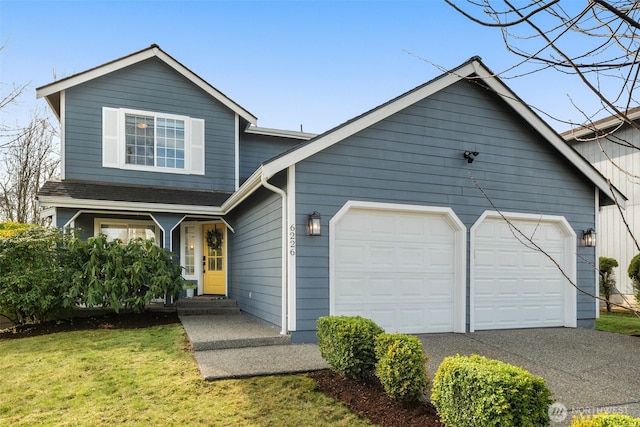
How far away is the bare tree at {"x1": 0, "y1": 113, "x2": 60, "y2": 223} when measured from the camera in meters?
19.0

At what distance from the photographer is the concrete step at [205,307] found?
941 cm

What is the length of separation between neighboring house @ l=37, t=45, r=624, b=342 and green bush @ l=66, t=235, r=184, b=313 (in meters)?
1.01

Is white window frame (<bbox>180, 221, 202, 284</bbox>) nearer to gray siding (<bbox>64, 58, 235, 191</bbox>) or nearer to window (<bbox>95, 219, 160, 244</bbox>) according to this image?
window (<bbox>95, 219, 160, 244</bbox>)

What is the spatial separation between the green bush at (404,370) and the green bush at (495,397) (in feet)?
2.12

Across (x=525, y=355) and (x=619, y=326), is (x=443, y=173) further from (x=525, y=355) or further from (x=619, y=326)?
(x=619, y=326)

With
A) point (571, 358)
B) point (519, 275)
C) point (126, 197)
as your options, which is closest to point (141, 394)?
point (571, 358)

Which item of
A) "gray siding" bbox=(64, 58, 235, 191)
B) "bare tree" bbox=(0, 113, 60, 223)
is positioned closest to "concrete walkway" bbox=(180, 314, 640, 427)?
"gray siding" bbox=(64, 58, 235, 191)

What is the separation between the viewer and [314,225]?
6.62 metres

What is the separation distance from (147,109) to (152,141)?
0.86 m

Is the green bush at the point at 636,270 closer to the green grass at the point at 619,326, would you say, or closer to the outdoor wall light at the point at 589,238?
the green grass at the point at 619,326

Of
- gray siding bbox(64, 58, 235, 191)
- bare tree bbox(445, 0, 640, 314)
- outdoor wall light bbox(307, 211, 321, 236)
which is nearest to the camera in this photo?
bare tree bbox(445, 0, 640, 314)

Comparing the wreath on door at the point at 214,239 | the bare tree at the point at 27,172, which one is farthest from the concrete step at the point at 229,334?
the bare tree at the point at 27,172

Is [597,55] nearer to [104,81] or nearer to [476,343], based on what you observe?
[476,343]

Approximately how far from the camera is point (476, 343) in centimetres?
673
